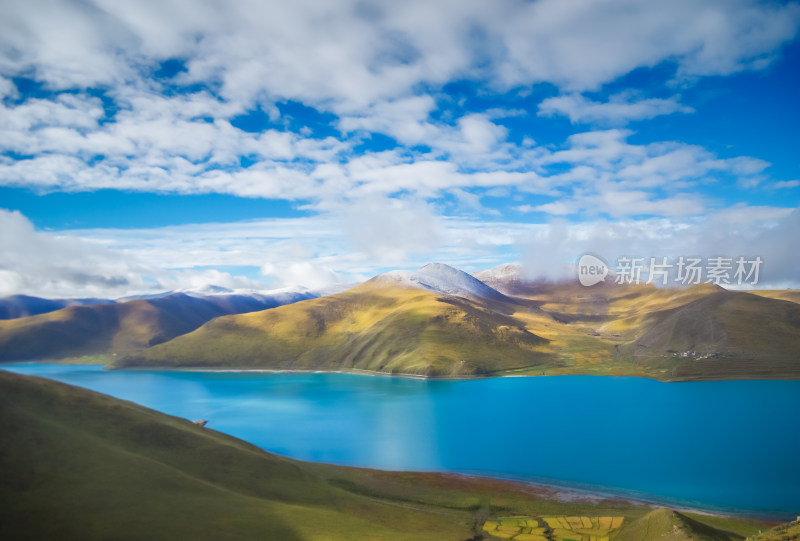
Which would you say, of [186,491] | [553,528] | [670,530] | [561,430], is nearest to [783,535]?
[670,530]

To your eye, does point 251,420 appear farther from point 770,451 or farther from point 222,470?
point 770,451

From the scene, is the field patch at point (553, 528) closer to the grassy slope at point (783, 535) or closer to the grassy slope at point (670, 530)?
the grassy slope at point (670, 530)

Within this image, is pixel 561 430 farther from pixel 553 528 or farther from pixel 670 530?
pixel 670 530

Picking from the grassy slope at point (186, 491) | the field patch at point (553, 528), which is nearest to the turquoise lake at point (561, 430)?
the grassy slope at point (186, 491)

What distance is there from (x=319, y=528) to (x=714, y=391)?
146m

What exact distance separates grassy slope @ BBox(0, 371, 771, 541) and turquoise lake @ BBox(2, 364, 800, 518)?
10115mm

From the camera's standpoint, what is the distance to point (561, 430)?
303 ft

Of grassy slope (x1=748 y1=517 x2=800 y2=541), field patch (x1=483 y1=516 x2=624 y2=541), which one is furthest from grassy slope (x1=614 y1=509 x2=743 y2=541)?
grassy slope (x1=748 y1=517 x2=800 y2=541)

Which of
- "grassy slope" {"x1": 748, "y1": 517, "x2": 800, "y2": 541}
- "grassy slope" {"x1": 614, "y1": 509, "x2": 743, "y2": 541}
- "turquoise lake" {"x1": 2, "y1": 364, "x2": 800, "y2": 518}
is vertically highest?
"grassy slope" {"x1": 748, "y1": 517, "x2": 800, "y2": 541}

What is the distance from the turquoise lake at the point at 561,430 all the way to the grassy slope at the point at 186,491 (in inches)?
398

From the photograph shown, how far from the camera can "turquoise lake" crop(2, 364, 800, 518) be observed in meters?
62.6

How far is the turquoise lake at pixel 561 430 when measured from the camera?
2464 inches

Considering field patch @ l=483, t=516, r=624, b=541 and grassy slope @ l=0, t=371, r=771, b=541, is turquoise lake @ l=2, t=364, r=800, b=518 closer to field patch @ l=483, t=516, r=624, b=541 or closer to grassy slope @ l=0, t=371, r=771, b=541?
grassy slope @ l=0, t=371, r=771, b=541

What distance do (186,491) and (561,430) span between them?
2865 inches
